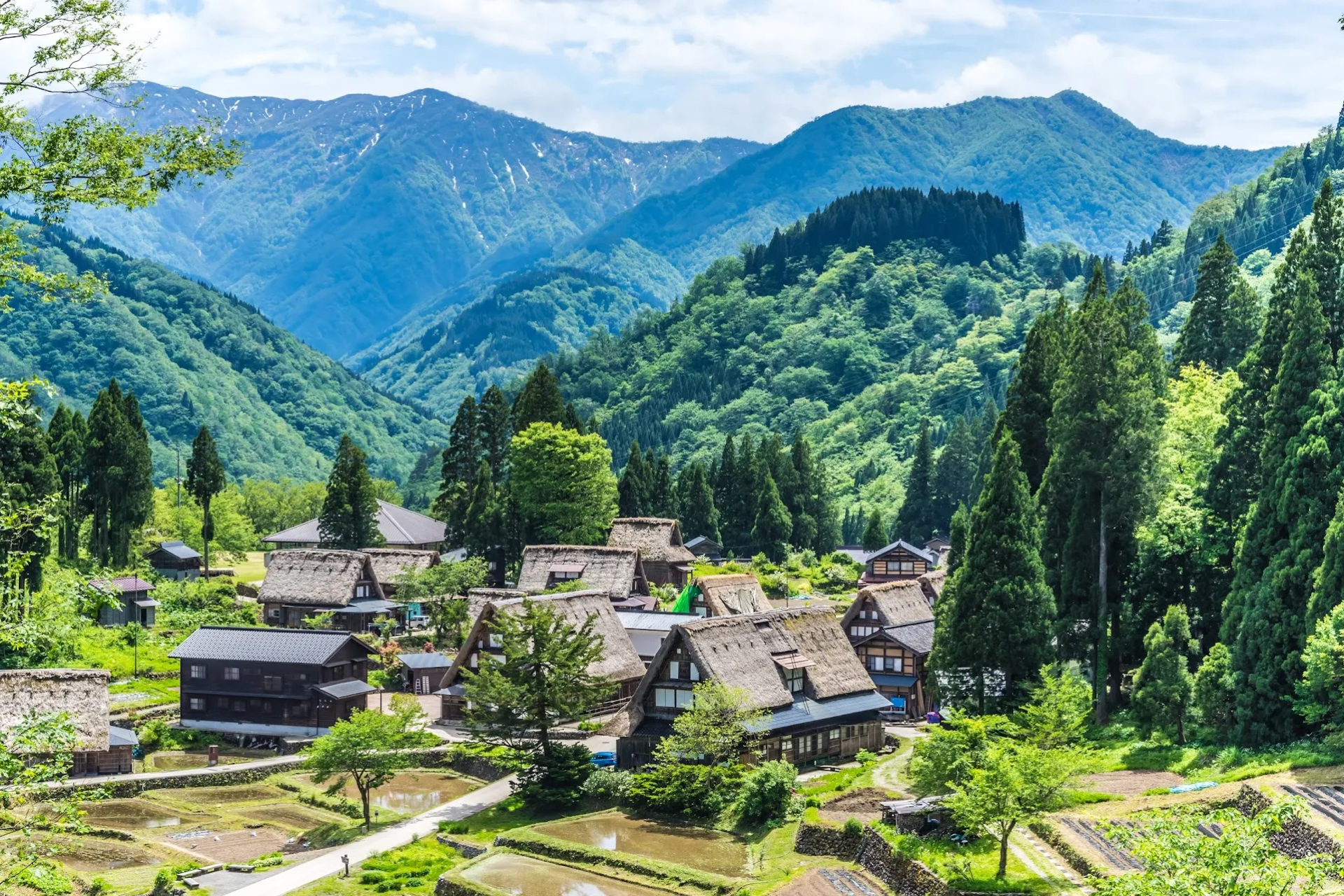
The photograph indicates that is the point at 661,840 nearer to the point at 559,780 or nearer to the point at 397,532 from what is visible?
the point at 559,780

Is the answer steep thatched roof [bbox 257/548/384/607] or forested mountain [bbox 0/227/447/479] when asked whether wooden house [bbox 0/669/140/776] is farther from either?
forested mountain [bbox 0/227/447/479]

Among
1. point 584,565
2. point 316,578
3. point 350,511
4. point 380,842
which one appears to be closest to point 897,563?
point 584,565

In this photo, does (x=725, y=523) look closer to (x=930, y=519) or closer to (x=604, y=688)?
(x=930, y=519)

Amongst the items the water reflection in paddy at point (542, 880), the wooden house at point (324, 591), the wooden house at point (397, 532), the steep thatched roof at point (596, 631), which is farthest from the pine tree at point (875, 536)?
the water reflection in paddy at point (542, 880)

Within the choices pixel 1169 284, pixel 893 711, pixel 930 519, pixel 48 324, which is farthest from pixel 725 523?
pixel 48 324

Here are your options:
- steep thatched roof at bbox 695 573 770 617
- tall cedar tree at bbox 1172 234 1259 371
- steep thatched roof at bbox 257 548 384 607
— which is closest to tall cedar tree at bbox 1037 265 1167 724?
steep thatched roof at bbox 695 573 770 617
